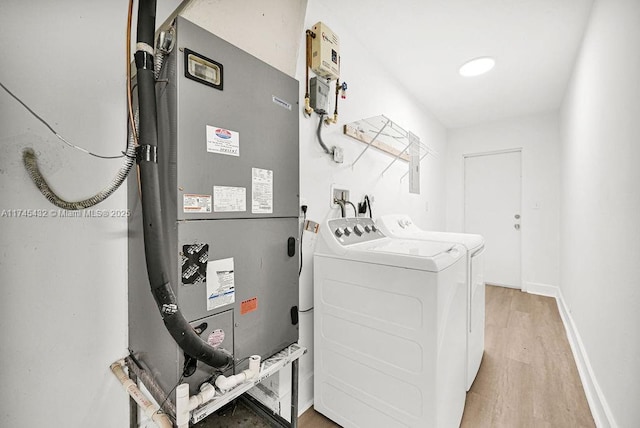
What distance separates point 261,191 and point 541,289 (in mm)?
4641

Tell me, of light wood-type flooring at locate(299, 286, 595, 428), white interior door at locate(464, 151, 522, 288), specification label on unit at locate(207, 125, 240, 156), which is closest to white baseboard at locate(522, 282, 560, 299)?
white interior door at locate(464, 151, 522, 288)

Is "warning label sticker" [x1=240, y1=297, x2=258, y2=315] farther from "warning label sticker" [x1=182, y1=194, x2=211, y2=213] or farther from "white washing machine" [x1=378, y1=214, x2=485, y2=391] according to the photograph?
"white washing machine" [x1=378, y1=214, x2=485, y2=391]

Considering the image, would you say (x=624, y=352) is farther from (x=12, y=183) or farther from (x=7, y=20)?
(x=7, y=20)

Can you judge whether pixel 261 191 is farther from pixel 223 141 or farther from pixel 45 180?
pixel 45 180

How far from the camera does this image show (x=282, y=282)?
113cm

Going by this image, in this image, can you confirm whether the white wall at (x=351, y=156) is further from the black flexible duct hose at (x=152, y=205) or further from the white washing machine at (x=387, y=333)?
the black flexible duct hose at (x=152, y=205)

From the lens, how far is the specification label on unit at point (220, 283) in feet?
2.89

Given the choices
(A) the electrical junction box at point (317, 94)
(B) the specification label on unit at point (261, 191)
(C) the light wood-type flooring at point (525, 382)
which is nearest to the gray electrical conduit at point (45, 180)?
(B) the specification label on unit at point (261, 191)

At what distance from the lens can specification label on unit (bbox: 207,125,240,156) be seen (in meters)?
0.87

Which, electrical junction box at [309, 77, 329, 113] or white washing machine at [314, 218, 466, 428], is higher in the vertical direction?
electrical junction box at [309, 77, 329, 113]

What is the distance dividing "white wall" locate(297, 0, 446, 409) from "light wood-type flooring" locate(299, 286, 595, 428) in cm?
89

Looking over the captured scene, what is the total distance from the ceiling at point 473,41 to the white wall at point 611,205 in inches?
9.0

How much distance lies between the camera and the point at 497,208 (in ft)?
14.1

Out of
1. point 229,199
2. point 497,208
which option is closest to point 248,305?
point 229,199
